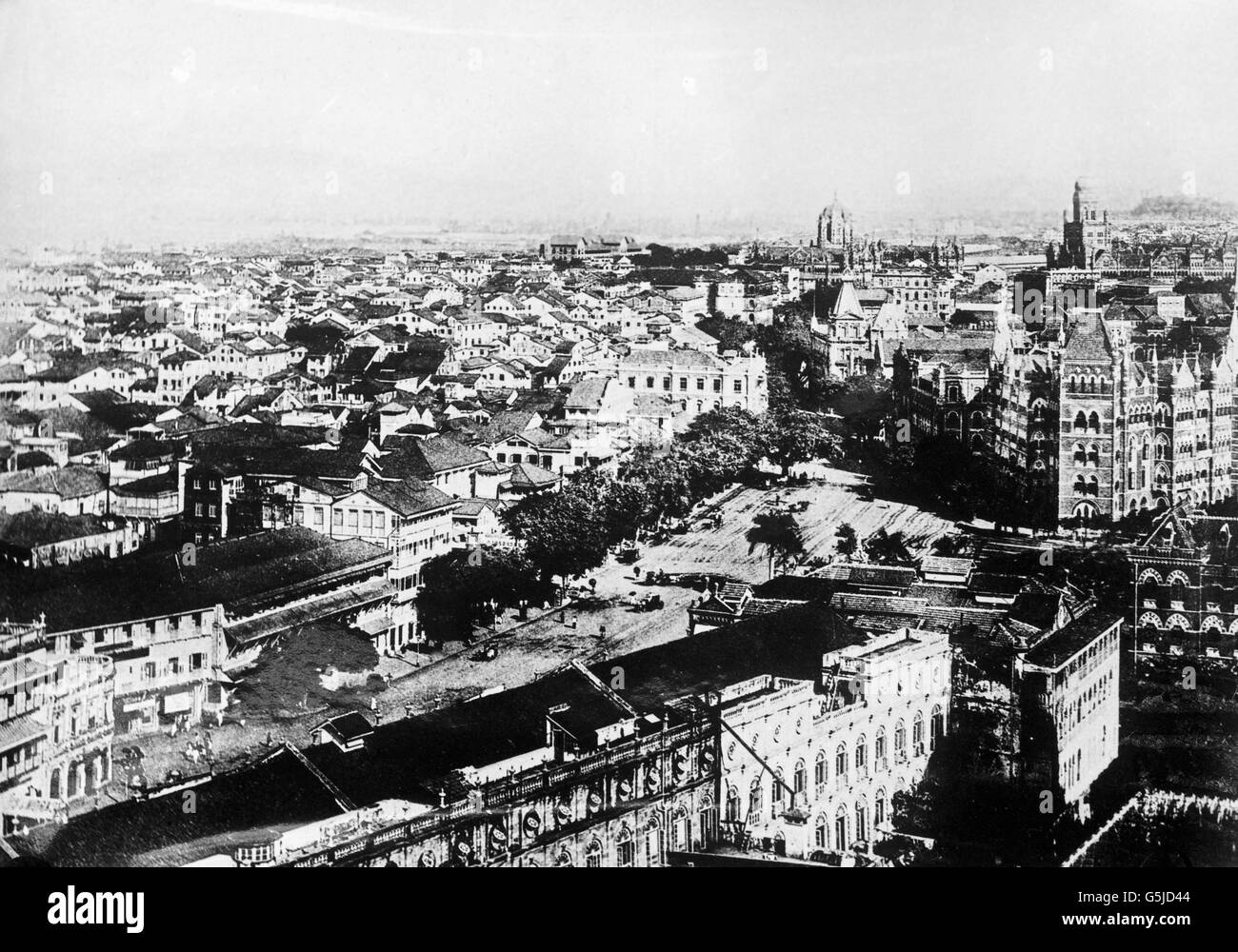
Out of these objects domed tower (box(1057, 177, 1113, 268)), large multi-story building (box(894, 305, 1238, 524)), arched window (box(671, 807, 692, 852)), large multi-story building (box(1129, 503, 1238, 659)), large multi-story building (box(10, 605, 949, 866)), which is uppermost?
domed tower (box(1057, 177, 1113, 268))

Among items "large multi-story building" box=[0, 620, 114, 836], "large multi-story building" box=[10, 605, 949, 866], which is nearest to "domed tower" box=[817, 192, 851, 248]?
"large multi-story building" box=[10, 605, 949, 866]

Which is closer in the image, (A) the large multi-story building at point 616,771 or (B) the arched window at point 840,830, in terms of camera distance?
(A) the large multi-story building at point 616,771

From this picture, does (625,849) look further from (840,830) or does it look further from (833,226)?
(833,226)

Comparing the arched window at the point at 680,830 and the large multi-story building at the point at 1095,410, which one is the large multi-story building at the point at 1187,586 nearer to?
the large multi-story building at the point at 1095,410

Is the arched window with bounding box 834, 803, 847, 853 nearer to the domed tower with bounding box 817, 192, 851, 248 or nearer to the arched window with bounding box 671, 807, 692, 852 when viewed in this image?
the arched window with bounding box 671, 807, 692, 852

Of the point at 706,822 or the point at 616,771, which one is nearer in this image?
the point at 616,771

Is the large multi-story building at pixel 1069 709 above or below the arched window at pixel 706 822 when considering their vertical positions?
above

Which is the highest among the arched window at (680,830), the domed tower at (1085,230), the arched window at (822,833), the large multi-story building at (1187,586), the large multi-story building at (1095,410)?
the domed tower at (1085,230)

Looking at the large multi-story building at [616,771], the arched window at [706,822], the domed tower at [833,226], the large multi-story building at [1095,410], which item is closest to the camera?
the large multi-story building at [616,771]

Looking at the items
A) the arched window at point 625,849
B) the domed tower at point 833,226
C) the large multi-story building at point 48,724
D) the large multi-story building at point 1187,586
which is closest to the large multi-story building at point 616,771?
the arched window at point 625,849

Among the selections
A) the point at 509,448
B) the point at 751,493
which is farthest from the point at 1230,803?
the point at 509,448

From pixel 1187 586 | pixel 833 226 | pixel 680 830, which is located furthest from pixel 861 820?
pixel 833 226
